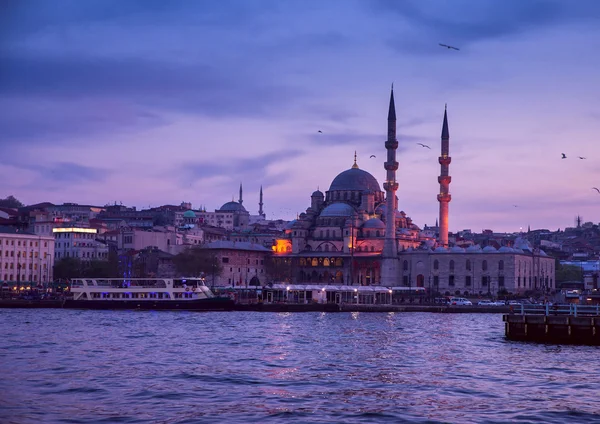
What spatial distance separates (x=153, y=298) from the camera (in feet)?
231

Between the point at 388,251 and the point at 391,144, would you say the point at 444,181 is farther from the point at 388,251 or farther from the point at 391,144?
the point at 388,251

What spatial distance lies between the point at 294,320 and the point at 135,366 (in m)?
30.1

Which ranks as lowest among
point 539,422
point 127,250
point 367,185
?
point 539,422

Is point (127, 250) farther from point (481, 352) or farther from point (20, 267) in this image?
A: point (481, 352)

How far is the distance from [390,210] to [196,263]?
66.1ft

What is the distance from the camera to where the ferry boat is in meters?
69.2

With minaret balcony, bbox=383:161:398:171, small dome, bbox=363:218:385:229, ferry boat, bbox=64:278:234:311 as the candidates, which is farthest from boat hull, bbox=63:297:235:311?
small dome, bbox=363:218:385:229

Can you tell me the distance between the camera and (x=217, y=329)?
48.5 metres

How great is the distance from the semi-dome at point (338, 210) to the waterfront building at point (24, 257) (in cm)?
3469

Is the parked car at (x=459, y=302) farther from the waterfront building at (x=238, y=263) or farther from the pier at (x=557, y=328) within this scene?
the pier at (x=557, y=328)

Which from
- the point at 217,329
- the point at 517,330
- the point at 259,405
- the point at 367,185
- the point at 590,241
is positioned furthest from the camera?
the point at 590,241

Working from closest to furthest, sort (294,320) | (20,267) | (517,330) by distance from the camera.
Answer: (517,330)
(294,320)
(20,267)

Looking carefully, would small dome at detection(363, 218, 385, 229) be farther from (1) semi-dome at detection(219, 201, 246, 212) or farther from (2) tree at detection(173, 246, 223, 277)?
(1) semi-dome at detection(219, 201, 246, 212)

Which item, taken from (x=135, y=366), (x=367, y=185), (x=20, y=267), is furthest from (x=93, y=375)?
(x=367, y=185)
